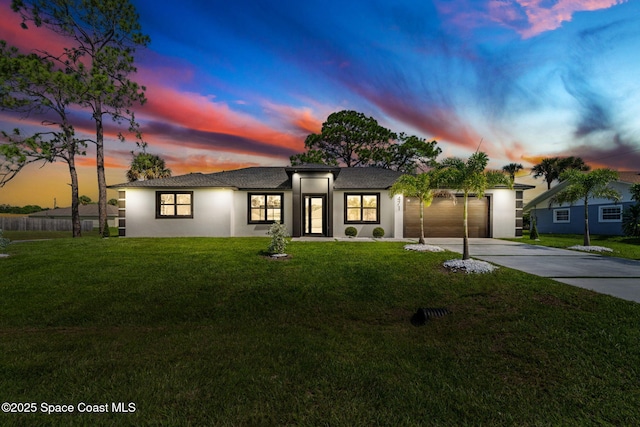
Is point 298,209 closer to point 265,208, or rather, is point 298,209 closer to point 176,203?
point 265,208

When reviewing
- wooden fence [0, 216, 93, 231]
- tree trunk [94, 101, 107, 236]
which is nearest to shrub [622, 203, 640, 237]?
tree trunk [94, 101, 107, 236]

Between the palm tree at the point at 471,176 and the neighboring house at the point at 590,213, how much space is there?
11.0 m

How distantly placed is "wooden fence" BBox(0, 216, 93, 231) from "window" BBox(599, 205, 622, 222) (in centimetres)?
5416

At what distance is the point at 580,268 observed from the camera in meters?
7.98

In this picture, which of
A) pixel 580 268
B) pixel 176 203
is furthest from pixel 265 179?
pixel 580 268

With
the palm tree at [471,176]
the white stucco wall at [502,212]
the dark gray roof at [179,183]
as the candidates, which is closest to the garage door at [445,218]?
the white stucco wall at [502,212]

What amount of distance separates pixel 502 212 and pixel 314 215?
11.4 metres

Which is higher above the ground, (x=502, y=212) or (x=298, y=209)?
(x=298, y=209)

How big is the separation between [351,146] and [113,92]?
2180 centimetres

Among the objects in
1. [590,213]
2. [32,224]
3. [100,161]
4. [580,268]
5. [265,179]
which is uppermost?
[100,161]

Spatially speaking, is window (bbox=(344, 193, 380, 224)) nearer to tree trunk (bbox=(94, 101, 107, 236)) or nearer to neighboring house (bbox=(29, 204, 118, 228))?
tree trunk (bbox=(94, 101, 107, 236))

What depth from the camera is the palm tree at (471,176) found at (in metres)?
8.22

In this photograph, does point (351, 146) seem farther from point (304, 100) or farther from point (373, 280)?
point (373, 280)

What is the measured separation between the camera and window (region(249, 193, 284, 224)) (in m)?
16.5
